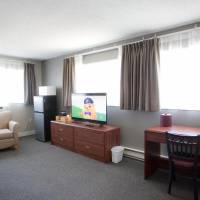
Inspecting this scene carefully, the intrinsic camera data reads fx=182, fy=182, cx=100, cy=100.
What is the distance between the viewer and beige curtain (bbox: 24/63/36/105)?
561cm

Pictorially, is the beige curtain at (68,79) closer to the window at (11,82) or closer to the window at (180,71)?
the window at (11,82)

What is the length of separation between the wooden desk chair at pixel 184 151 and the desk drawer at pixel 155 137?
0.20m

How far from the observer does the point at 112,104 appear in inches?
161

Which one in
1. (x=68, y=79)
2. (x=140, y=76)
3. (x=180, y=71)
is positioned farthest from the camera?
(x=68, y=79)

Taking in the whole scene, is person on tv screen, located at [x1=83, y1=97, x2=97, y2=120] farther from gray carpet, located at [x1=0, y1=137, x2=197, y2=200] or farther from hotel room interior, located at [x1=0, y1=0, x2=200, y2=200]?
gray carpet, located at [x1=0, y1=137, x2=197, y2=200]

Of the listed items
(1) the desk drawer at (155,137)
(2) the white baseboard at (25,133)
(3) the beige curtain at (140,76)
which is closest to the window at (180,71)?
(3) the beige curtain at (140,76)

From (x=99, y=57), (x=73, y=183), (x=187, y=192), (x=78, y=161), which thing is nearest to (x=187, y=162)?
(x=187, y=192)

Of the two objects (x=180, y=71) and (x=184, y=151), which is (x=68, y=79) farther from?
(x=184, y=151)

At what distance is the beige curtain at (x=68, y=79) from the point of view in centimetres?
487

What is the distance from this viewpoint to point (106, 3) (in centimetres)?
224

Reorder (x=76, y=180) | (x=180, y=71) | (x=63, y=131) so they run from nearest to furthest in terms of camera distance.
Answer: (x=76, y=180) → (x=180, y=71) → (x=63, y=131)

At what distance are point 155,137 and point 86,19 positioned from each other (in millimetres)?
2029

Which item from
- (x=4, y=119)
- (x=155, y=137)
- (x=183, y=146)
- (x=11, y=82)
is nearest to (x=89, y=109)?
(x=155, y=137)

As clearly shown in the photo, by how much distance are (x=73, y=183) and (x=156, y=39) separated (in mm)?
2780
